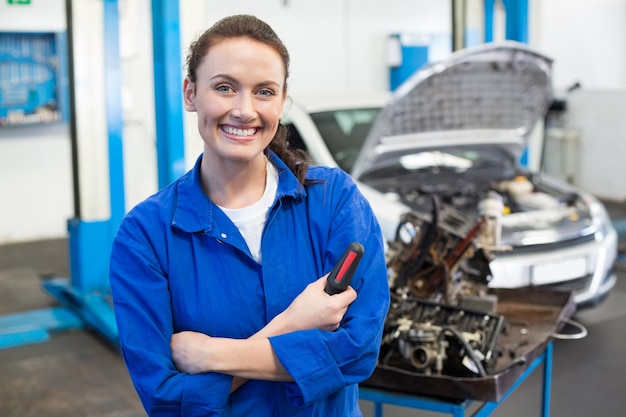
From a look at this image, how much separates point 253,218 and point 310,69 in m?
6.95

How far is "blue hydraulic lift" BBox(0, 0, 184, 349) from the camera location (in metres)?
4.16

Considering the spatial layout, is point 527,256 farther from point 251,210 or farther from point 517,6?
point 251,210

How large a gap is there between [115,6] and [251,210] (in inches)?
141

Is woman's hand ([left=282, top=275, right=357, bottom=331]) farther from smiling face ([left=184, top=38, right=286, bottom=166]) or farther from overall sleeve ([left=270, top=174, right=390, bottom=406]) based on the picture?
smiling face ([left=184, top=38, right=286, bottom=166])

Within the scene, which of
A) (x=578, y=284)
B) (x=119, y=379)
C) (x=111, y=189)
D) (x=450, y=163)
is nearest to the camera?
(x=119, y=379)

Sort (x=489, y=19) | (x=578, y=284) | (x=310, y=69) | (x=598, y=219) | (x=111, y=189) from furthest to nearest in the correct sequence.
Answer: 1. (x=310, y=69)
2. (x=489, y=19)
3. (x=111, y=189)
4. (x=598, y=219)
5. (x=578, y=284)

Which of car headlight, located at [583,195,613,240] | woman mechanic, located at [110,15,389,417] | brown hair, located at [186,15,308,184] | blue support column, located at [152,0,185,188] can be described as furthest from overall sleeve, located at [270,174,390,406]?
car headlight, located at [583,195,613,240]

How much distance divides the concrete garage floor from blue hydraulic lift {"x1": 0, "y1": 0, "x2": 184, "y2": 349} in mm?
147

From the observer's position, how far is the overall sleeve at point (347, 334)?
144 centimetres

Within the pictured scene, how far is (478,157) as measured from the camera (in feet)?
17.2

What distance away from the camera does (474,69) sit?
13.9ft

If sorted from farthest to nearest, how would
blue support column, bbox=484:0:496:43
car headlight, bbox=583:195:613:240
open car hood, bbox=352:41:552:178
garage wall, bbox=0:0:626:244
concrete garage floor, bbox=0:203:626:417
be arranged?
1. garage wall, bbox=0:0:626:244
2. blue support column, bbox=484:0:496:43
3. car headlight, bbox=583:195:613:240
4. open car hood, bbox=352:41:552:178
5. concrete garage floor, bbox=0:203:626:417

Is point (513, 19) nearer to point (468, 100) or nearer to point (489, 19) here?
point (489, 19)

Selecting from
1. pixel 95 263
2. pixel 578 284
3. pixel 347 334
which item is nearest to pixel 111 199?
pixel 95 263
